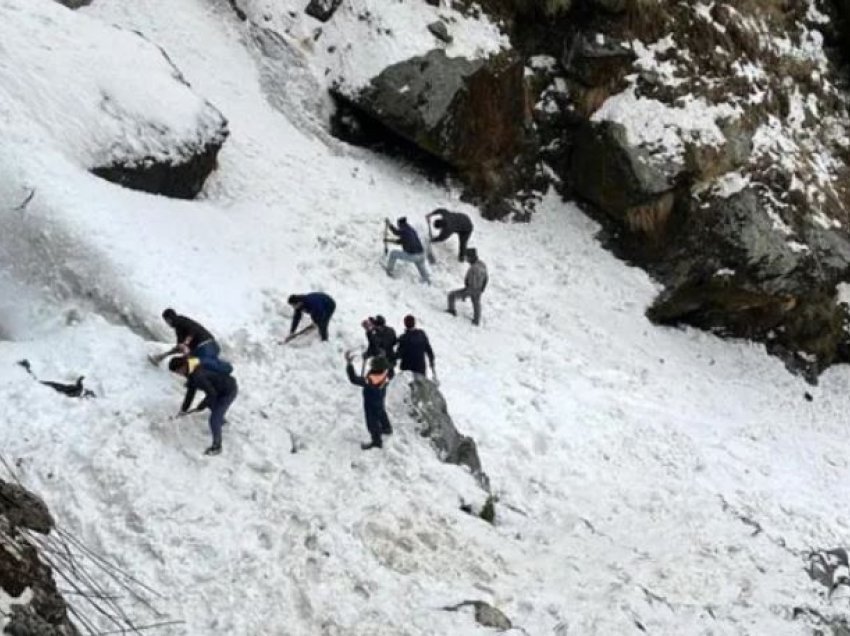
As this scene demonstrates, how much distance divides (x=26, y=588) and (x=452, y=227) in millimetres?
12604

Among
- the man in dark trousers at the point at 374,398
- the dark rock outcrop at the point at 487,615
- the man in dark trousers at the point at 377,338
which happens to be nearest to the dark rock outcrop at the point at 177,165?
the man in dark trousers at the point at 377,338

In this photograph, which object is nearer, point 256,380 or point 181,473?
point 181,473

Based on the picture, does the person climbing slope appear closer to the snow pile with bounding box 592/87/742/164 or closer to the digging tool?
the digging tool

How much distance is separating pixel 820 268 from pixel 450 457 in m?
11.2

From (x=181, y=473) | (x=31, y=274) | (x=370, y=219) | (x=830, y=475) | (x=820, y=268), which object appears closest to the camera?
(x=181, y=473)

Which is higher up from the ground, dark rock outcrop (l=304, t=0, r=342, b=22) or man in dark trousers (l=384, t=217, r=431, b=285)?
dark rock outcrop (l=304, t=0, r=342, b=22)

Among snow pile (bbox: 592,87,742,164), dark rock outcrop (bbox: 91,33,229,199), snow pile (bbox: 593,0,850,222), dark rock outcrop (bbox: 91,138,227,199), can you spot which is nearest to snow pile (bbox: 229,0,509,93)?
snow pile (bbox: 592,87,742,164)

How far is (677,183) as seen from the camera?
21.2 metres

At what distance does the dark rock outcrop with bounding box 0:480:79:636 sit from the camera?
706 centimetres

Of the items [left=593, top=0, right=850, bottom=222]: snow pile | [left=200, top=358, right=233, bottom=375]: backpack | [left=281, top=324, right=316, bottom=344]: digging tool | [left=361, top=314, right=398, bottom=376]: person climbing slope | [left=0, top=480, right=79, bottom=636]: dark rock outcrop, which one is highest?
[left=593, top=0, right=850, bottom=222]: snow pile

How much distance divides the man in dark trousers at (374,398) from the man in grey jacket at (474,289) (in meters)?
4.90

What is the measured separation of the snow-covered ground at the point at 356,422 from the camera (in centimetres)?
1115

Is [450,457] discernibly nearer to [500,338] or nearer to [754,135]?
[500,338]

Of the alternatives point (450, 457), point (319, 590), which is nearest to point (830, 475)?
point (450, 457)
